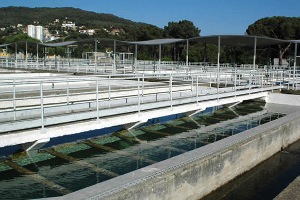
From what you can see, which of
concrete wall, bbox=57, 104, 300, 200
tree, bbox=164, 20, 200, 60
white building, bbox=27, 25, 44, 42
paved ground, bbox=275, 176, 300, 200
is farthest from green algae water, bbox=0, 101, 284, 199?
white building, bbox=27, 25, 44, 42

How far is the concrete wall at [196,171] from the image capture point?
535cm

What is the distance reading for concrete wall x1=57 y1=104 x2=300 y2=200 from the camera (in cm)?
535

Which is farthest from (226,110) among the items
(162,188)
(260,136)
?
(162,188)

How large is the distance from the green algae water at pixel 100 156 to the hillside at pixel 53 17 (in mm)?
151686

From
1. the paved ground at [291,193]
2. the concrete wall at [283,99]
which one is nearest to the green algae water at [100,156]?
the paved ground at [291,193]

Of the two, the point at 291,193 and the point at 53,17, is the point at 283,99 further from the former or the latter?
the point at 53,17

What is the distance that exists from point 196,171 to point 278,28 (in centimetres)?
5330

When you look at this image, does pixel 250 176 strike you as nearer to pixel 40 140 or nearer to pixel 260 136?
pixel 260 136

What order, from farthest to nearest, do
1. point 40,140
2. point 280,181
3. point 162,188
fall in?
point 280,181, point 40,140, point 162,188

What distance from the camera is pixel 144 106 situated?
9.85 m

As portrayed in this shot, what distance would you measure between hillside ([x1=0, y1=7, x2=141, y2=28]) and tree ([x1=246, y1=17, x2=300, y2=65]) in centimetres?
10630

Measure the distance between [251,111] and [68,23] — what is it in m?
172

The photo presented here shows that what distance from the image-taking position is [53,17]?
592 ft

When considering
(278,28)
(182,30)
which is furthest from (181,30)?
(278,28)
